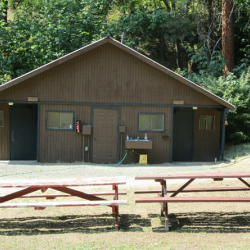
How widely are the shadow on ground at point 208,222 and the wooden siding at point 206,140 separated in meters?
9.78

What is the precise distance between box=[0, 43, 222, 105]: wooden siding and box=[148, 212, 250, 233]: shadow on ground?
8.64 m

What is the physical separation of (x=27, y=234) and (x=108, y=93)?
9628mm

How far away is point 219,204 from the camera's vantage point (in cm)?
748

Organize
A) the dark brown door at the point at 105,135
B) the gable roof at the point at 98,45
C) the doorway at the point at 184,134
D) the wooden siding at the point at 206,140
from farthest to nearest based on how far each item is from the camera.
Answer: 1. the doorway at the point at 184,134
2. the wooden siding at the point at 206,140
3. the dark brown door at the point at 105,135
4. the gable roof at the point at 98,45

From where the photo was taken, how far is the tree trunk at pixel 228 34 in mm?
21953

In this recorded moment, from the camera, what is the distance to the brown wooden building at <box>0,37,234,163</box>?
14656mm

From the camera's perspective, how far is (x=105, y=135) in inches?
587

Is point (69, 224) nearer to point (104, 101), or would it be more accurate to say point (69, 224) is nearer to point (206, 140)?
point (104, 101)

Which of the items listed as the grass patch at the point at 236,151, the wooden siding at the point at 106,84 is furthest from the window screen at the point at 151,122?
the grass patch at the point at 236,151

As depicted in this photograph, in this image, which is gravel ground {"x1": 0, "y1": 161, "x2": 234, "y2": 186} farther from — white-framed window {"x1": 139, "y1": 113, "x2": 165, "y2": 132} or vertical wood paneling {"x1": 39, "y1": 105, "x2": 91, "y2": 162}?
white-framed window {"x1": 139, "y1": 113, "x2": 165, "y2": 132}

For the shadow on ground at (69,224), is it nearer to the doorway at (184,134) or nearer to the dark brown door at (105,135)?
the dark brown door at (105,135)

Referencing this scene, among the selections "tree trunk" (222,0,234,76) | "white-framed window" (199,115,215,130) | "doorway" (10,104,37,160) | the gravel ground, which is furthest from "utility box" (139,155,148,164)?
"tree trunk" (222,0,234,76)

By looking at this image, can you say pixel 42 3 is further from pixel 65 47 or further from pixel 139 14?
pixel 139 14

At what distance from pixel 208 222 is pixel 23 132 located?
11.2 meters
